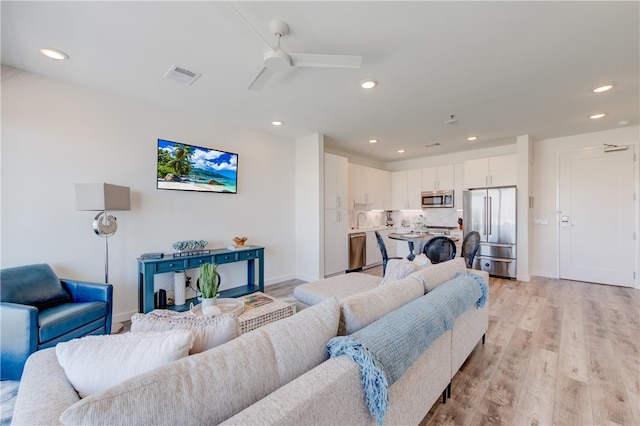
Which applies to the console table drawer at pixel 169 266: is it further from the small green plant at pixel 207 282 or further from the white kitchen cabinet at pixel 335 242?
the white kitchen cabinet at pixel 335 242

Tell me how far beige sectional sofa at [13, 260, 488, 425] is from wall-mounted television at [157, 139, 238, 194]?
2773 mm

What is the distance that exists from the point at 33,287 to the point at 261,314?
2030 millimetres

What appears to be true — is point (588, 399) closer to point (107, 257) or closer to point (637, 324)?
point (637, 324)

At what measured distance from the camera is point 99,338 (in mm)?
998

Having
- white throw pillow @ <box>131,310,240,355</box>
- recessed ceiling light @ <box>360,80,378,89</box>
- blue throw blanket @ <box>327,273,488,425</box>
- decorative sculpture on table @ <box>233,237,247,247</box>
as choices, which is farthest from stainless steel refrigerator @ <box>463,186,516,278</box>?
white throw pillow @ <box>131,310,240,355</box>

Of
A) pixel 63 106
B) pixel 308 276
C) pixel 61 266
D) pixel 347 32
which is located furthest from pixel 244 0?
pixel 308 276

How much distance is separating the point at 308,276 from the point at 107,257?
291cm

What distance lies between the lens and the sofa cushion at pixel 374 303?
1.37 metres

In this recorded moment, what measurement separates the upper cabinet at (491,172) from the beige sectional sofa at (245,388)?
503 cm

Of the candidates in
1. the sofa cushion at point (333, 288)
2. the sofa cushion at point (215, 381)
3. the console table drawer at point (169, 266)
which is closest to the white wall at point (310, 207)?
the sofa cushion at point (333, 288)

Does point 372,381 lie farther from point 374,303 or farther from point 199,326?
point 199,326

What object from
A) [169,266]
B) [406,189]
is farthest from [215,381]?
[406,189]

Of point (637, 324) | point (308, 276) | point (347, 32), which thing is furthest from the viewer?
point (308, 276)

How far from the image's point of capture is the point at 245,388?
2.85 feet
